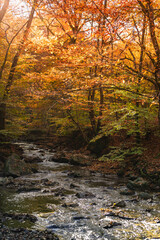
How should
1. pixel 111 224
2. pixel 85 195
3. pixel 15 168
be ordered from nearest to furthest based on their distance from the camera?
1. pixel 111 224
2. pixel 85 195
3. pixel 15 168

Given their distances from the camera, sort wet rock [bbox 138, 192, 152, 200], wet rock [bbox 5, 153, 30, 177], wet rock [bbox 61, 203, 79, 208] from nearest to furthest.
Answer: wet rock [bbox 61, 203, 79, 208], wet rock [bbox 138, 192, 152, 200], wet rock [bbox 5, 153, 30, 177]

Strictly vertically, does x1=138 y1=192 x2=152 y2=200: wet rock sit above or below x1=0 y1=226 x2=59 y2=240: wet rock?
below

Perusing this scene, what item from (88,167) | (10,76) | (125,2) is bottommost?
(88,167)

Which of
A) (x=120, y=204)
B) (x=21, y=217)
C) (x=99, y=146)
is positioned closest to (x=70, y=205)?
(x=120, y=204)

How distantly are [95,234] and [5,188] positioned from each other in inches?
184

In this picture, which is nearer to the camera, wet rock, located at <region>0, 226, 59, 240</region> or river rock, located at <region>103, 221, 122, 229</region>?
wet rock, located at <region>0, 226, 59, 240</region>

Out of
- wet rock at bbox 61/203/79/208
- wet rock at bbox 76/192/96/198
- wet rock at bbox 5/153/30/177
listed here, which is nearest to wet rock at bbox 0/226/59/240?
wet rock at bbox 61/203/79/208

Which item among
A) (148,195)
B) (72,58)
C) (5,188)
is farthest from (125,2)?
(5,188)

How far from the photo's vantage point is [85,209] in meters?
6.32

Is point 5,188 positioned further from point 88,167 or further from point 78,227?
point 88,167

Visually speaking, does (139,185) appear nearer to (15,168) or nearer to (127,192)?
(127,192)

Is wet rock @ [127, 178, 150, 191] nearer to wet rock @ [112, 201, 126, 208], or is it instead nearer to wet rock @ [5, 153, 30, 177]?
wet rock @ [112, 201, 126, 208]

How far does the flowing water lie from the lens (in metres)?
4.91

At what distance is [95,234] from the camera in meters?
4.78
